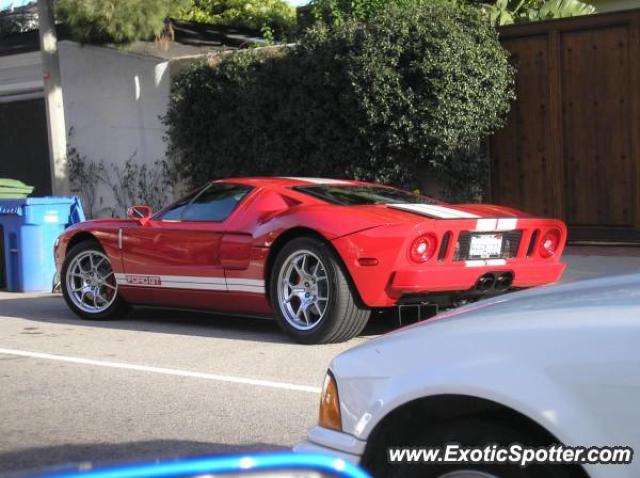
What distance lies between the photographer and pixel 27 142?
1970cm

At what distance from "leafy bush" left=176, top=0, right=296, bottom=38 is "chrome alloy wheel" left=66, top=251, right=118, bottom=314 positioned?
14.5 meters

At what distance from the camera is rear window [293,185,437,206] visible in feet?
25.6

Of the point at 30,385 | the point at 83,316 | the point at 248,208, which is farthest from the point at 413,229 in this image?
the point at 83,316

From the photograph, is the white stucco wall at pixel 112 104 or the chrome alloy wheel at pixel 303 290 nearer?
the chrome alloy wheel at pixel 303 290

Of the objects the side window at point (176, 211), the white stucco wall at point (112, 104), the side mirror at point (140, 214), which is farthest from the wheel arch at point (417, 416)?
the white stucco wall at point (112, 104)

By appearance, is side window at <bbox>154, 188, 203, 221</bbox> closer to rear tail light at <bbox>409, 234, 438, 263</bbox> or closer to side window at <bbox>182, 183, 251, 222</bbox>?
side window at <bbox>182, 183, 251, 222</bbox>

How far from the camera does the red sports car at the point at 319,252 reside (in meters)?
6.87

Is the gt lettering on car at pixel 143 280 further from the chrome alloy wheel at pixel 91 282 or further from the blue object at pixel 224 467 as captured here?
the blue object at pixel 224 467

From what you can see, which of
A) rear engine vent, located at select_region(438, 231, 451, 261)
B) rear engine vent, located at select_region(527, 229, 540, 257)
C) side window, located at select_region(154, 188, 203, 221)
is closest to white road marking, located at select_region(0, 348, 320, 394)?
rear engine vent, located at select_region(438, 231, 451, 261)

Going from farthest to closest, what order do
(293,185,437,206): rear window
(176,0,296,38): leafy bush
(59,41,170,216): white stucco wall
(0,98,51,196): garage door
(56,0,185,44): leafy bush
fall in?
(176,0,296,38): leafy bush
(0,98,51,196): garage door
(59,41,170,216): white stucco wall
(56,0,185,44): leafy bush
(293,185,437,206): rear window

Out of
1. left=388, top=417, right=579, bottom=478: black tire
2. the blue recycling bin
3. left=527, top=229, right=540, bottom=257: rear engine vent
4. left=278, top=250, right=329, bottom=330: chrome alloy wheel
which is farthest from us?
the blue recycling bin

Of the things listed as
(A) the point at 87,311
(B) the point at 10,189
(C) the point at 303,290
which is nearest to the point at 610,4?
(B) the point at 10,189

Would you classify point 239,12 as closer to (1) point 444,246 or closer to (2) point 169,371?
(1) point 444,246

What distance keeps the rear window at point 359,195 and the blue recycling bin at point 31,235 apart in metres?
4.66
